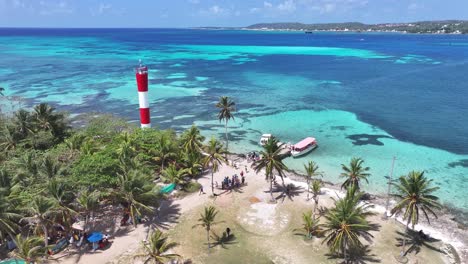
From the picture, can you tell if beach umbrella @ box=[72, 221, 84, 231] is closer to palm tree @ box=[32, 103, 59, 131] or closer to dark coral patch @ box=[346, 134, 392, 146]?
palm tree @ box=[32, 103, 59, 131]

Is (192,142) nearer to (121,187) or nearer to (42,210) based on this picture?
(121,187)

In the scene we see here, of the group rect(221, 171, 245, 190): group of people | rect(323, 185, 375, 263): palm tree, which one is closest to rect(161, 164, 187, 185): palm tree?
rect(221, 171, 245, 190): group of people

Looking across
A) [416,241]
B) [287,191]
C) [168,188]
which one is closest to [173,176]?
[168,188]

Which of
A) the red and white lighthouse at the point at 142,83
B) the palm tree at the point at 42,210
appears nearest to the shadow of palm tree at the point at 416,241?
the palm tree at the point at 42,210

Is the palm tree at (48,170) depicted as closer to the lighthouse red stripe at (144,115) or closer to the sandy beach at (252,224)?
the sandy beach at (252,224)

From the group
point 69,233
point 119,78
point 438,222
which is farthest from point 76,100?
point 438,222

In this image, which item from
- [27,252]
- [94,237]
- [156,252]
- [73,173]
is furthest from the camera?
[73,173]
